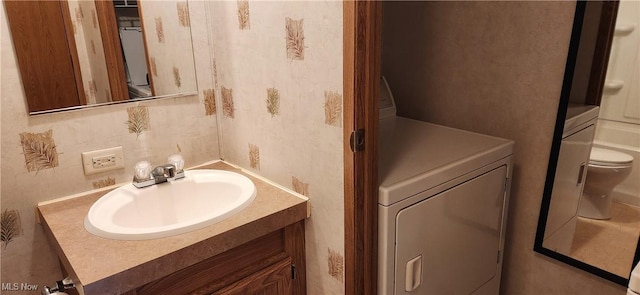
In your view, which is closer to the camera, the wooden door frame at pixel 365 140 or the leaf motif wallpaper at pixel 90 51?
the wooden door frame at pixel 365 140

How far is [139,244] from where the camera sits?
1079mm

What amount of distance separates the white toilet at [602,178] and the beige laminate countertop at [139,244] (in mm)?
1059

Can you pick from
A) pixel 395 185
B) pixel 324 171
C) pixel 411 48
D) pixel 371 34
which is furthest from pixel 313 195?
pixel 411 48

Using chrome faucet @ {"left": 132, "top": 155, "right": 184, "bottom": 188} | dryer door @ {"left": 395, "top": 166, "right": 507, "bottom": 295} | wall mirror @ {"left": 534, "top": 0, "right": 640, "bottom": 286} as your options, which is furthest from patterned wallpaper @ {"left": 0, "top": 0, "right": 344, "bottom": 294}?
wall mirror @ {"left": 534, "top": 0, "right": 640, "bottom": 286}

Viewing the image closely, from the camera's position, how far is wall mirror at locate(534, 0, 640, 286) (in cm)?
136

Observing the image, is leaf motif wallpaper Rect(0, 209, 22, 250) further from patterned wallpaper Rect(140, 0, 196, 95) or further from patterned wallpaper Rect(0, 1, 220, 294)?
patterned wallpaper Rect(140, 0, 196, 95)

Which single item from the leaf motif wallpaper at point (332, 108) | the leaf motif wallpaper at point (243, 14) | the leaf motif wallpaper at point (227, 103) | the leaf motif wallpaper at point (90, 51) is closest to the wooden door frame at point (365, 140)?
the leaf motif wallpaper at point (332, 108)

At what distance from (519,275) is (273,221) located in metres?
1.21

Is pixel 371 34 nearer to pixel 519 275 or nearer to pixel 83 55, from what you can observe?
pixel 83 55

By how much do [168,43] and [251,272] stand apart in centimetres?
90

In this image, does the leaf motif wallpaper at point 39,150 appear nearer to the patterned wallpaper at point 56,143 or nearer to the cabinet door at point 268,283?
the patterned wallpaper at point 56,143

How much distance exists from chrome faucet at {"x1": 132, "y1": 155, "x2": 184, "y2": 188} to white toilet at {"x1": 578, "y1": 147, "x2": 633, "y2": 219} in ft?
4.91

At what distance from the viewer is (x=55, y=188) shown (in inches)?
53.1

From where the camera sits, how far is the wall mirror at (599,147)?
136 centimetres
